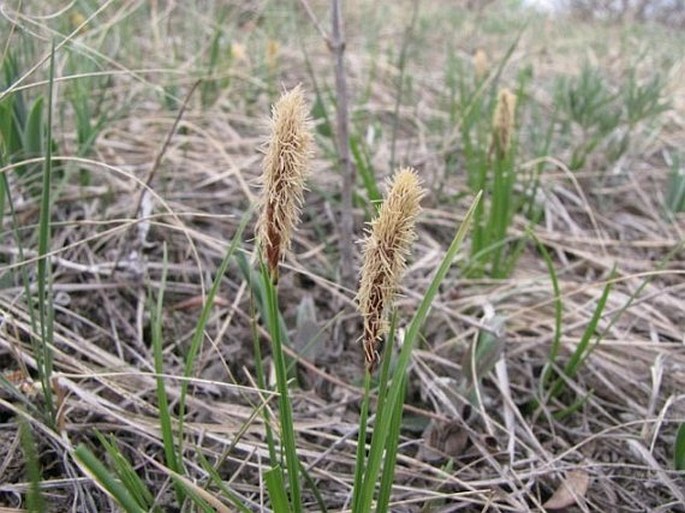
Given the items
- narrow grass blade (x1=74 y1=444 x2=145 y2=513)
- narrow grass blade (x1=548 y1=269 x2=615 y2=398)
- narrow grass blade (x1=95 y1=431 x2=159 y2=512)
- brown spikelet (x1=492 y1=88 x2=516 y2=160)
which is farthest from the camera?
brown spikelet (x1=492 y1=88 x2=516 y2=160)

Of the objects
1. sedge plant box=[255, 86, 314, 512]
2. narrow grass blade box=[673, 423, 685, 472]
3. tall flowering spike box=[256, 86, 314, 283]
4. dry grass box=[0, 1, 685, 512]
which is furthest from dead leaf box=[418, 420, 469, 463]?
tall flowering spike box=[256, 86, 314, 283]

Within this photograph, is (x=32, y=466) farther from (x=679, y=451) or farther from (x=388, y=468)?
(x=679, y=451)

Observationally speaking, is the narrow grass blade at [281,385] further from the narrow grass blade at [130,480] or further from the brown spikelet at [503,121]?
the brown spikelet at [503,121]

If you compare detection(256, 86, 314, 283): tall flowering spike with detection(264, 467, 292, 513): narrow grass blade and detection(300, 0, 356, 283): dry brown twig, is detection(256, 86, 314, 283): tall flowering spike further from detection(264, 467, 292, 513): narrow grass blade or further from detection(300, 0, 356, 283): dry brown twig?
detection(300, 0, 356, 283): dry brown twig

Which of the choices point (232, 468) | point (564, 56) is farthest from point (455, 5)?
point (232, 468)

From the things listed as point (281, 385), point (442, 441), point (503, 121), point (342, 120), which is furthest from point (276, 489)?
point (503, 121)

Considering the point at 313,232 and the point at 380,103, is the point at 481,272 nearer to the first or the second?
the point at 313,232
